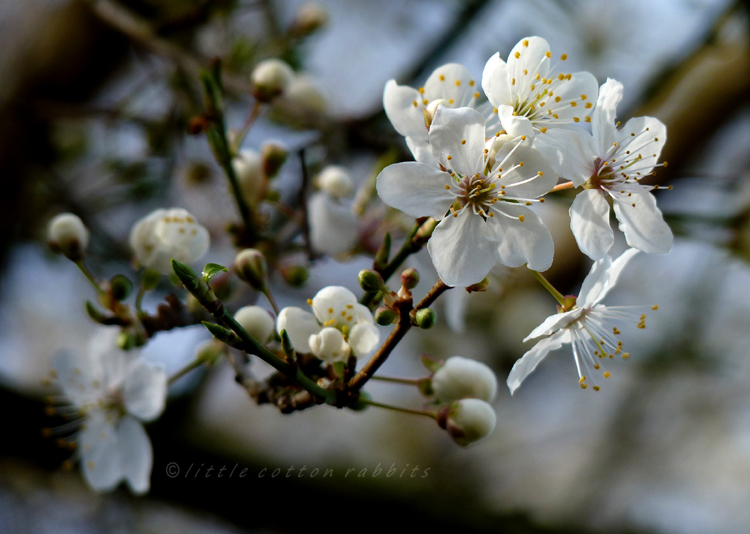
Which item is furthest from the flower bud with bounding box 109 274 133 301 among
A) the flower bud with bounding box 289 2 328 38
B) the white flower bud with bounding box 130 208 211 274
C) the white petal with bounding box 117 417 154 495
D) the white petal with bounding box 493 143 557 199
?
the flower bud with bounding box 289 2 328 38

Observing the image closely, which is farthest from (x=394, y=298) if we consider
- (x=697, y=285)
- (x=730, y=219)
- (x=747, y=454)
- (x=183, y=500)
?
(x=747, y=454)

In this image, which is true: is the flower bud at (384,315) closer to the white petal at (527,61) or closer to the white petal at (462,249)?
the white petal at (462,249)

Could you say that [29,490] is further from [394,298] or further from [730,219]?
[730,219]

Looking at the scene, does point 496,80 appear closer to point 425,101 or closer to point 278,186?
point 425,101

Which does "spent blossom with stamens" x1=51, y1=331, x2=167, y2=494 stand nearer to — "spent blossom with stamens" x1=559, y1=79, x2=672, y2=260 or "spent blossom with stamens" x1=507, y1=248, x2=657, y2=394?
"spent blossom with stamens" x1=507, y1=248, x2=657, y2=394

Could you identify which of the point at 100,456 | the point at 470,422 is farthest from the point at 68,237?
the point at 470,422

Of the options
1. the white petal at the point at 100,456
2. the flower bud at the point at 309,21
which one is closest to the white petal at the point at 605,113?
the white petal at the point at 100,456
